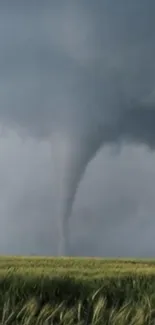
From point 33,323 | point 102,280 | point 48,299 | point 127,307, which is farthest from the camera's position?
point 102,280

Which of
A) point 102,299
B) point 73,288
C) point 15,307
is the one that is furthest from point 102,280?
point 15,307

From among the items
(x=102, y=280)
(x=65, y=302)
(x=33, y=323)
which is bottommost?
(x=33, y=323)

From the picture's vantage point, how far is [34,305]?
1173 cm

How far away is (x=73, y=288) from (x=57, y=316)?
1.59 metres

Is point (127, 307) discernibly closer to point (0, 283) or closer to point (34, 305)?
point (34, 305)

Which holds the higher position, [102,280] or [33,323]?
[102,280]

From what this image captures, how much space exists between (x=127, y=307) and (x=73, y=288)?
173 centimetres

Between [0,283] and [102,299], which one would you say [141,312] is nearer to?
[102,299]

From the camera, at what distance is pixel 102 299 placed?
1216cm

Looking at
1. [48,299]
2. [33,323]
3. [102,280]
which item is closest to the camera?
[33,323]

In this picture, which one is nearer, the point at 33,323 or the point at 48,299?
the point at 33,323

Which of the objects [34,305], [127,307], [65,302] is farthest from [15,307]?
[127,307]

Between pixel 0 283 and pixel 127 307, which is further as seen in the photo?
pixel 0 283

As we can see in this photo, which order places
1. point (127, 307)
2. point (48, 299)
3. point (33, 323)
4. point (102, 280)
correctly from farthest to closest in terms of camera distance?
point (102, 280)
point (48, 299)
point (127, 307)
point (33, 323)
